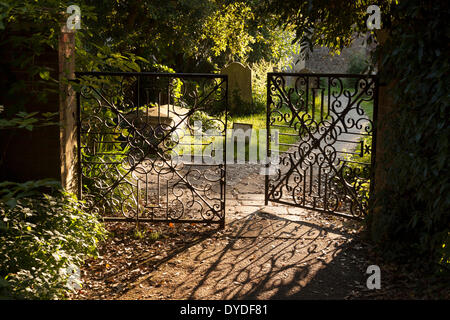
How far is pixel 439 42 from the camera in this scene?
411cm

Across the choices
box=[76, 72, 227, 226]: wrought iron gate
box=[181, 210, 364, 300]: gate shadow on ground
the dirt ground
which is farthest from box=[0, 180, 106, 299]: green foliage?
box=[181, 210, 364, 300]: gate shadow on ground

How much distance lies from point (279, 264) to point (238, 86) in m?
10.2

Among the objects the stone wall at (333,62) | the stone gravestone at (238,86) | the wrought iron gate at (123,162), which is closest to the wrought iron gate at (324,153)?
the wrought iron gate at (123,162)

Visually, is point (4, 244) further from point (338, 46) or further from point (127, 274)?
point (338, 46)

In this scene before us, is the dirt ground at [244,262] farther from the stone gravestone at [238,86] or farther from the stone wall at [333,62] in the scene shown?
the stone wall at [333,62]

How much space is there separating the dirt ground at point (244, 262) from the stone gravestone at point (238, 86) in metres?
8.48

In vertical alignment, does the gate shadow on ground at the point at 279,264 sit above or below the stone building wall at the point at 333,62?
below

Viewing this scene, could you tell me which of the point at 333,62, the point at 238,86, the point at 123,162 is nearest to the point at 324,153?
the point at 123,162

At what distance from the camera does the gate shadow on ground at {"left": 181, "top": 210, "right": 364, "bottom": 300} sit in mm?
4273

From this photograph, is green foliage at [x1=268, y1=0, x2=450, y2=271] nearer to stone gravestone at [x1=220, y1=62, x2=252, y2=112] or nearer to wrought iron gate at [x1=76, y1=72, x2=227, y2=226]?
wrought iron gate at [x1=76, y1=72, x2=227, y2=226]

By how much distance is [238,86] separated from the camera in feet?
47.6

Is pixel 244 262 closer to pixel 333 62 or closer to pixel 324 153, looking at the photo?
pixel 324 153

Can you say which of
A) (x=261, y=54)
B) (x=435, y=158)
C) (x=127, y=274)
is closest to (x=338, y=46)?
(x=435, y=158)

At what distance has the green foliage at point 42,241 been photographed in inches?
143
